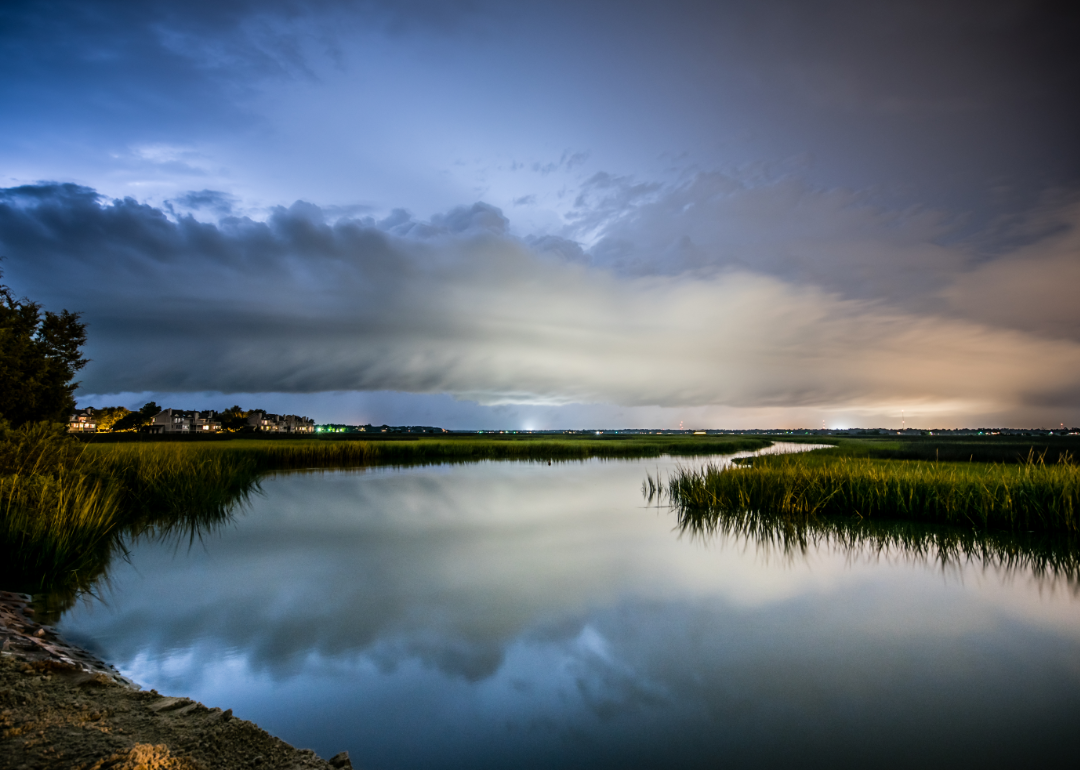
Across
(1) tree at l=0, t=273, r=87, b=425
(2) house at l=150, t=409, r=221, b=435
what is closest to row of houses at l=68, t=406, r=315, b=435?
(2) house at l=150, t=409, r=221, b=435

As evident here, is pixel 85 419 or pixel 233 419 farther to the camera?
pixel 85 419

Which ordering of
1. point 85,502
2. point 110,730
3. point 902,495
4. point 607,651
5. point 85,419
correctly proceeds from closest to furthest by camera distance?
point 110,730 → point 607,651 → point 85,502 → point 902,495 → point 85,419

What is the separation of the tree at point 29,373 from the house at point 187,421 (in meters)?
103

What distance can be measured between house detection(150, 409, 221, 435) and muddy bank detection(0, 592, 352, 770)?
4804 inches

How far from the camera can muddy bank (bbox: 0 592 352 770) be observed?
8.11 ft

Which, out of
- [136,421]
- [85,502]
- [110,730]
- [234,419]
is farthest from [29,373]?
[234,419]

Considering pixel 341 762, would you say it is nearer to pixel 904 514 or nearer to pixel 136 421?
pixel 904 514

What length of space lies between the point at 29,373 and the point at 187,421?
124866 mm

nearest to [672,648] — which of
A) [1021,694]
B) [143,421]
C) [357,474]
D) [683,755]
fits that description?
[683,755]

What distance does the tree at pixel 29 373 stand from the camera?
1269cm

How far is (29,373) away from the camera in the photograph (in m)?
14.5

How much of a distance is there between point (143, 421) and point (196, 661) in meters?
101

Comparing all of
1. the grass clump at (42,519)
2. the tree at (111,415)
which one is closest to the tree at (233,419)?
the tree at (111,415)

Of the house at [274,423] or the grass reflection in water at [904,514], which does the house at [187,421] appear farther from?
the grass reflection in water at [904,514]
